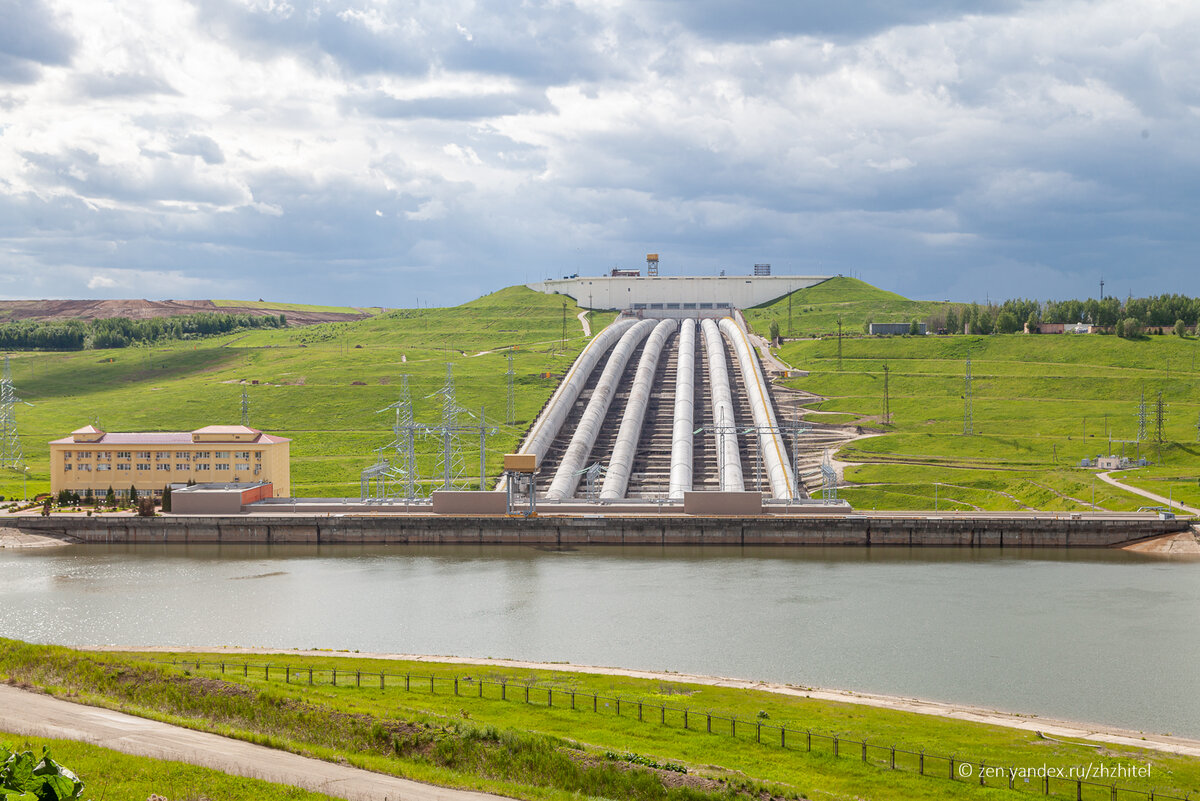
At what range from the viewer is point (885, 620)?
5519 cm

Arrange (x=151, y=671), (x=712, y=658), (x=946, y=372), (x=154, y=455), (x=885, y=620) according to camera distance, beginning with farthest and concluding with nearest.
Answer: (x=946, y=372)
(x=154, y=455)
(x=885, y=620)
(x=712, y=658)
(x=151, y=671)

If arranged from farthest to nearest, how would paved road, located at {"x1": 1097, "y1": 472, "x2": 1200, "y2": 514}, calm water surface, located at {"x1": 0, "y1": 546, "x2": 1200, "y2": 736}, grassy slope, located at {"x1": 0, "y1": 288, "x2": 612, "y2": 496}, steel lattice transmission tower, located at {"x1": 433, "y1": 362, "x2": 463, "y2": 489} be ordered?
grassy slope, located at {"x1": 0, "y1": 288, "x2": 612, "y2": 496}, steel lattice transmission tower, located at {"x1": 433, "y1": 362, "x2": 463, "y2": 489}, paved road, located at {"x1": 1097, "y1": 472, "x2": 1200, "y2": 514}, calm water surface, located at {"x1": 0, "y1": 546, "x2": 1200, "y2": 736}

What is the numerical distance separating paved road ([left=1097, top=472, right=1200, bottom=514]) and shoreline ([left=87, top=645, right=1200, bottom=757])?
55.2 m

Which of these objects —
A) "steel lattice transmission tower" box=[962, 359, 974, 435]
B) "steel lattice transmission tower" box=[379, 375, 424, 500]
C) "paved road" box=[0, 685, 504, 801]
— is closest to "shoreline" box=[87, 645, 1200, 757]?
"paved road" box=[0, 685, 504, 801]

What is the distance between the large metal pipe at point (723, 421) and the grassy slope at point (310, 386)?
833 inches

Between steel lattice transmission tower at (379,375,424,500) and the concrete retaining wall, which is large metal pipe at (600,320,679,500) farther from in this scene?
steel lattice transmission tower at (379,375,424,500)

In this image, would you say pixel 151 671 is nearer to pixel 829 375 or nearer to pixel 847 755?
pixel 847 755

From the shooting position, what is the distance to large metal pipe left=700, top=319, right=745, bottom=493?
100188 millimetres

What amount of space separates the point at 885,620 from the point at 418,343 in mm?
135635

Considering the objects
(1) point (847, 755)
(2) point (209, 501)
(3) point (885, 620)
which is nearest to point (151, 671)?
(1) point (847, 755)

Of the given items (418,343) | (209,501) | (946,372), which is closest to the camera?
(209,501)

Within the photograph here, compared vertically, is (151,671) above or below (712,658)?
above

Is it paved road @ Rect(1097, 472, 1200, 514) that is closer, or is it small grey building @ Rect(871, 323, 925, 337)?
paved road @ Rect(1097, 472, 1200, 514)

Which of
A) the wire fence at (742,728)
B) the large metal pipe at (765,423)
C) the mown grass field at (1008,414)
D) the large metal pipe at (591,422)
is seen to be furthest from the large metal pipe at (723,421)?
the wire fence at (742,728)
